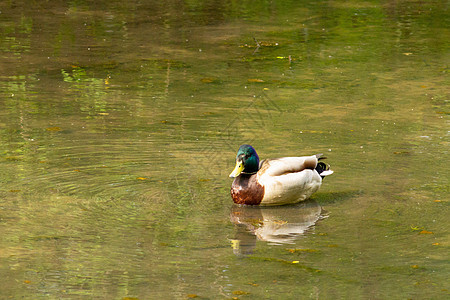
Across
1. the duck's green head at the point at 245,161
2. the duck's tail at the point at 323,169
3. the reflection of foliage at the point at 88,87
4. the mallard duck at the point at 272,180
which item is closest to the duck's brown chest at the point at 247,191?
the mallard duck at the point at 272,180

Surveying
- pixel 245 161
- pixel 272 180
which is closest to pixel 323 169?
pixel 272 180

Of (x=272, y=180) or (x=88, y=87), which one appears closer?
(x=272, y=180)

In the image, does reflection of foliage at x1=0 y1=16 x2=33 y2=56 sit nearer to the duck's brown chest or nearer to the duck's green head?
the duck's green head

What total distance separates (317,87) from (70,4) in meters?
9.23

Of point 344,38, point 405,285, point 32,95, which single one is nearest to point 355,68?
point 344,38

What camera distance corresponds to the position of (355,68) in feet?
47.6

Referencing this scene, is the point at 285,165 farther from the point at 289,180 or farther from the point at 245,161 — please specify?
the point at 245,161

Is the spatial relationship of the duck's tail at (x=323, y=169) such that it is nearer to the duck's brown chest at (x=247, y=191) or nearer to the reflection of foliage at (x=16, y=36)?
the duck's brown chest at (x=247, y=191)

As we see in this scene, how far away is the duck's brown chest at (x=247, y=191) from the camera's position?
8.00 m

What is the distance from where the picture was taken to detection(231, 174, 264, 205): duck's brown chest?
8.00 m

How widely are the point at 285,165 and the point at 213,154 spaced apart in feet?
5.13

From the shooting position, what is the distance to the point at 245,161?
8.15m

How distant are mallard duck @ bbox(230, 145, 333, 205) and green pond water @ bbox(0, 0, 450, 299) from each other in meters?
0.14

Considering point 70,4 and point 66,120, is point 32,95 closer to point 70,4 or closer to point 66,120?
point 66,120
